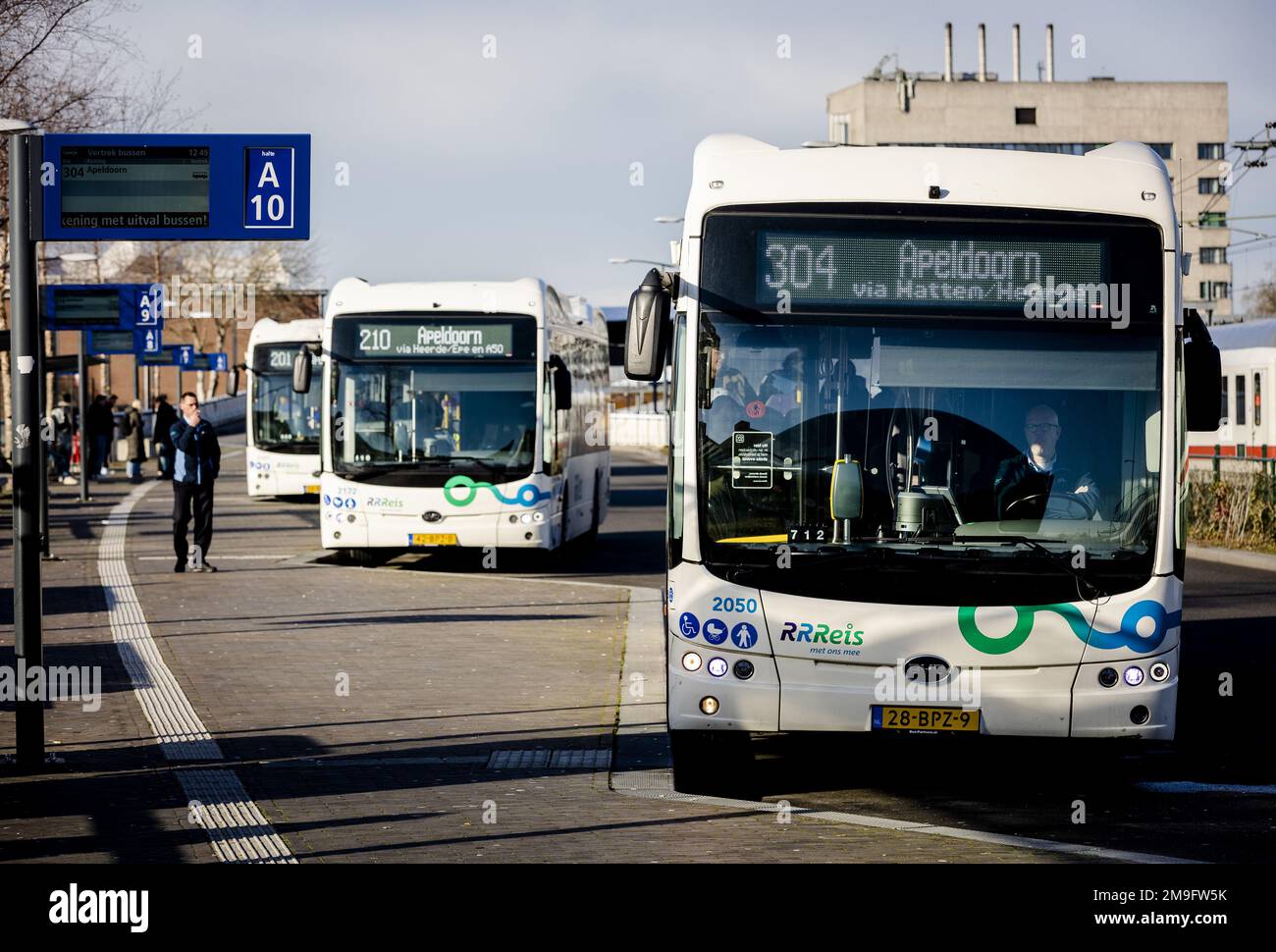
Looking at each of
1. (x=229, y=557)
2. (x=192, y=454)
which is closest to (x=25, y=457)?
(x=192, y=454)

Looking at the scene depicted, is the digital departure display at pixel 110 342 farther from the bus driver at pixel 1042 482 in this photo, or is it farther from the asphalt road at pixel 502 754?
the bus driver at pixel 1042 482

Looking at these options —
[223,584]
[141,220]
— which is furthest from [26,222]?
[223,584]

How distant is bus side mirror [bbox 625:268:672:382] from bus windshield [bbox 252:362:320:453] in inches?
979

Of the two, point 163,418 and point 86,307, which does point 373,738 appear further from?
point 163,418

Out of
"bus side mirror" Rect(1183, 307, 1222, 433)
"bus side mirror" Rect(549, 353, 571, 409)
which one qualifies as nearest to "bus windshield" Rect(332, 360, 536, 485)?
"bus side mirror" Rect(549, 353, 571, 409)

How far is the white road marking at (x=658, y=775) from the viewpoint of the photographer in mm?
7262

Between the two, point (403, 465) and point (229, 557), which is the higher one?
point (403, 465)

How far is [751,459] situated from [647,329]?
798mm

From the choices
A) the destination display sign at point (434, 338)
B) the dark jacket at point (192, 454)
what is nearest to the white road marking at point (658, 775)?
the destination display sign at point (434, 338)

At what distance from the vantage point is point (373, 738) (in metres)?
9.70
